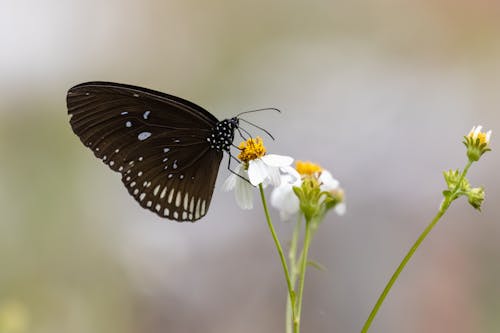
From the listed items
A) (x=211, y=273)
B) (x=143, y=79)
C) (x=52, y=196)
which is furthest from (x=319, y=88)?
(x=52, y=196)

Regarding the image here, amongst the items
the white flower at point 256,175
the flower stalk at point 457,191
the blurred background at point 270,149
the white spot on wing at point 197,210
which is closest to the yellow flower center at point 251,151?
the white flower at point 256,175

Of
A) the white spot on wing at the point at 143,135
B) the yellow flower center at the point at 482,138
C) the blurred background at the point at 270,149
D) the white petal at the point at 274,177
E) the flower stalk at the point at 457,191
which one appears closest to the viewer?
the flower stalk at the point at 457,191

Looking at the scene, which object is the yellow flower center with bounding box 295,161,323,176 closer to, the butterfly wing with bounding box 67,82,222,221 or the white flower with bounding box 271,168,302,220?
the white flower with bounding box 271,168,302,220

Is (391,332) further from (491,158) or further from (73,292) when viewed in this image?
(73,292)

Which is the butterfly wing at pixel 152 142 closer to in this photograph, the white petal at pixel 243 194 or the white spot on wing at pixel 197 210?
the white spot on wing at pixel 197 210

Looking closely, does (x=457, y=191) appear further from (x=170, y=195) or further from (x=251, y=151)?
(x=170, y=195)

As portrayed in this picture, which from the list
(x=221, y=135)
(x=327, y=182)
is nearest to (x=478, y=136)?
(x=327, y=182)

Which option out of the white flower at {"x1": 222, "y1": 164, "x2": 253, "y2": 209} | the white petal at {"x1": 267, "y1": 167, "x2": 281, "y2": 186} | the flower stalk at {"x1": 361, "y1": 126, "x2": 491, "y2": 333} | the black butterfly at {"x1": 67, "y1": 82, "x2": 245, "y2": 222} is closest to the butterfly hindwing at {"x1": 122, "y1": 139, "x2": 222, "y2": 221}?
the black butterfly at {"x1": 67, "y1": 82, "x2": 245, "y2": 222}
